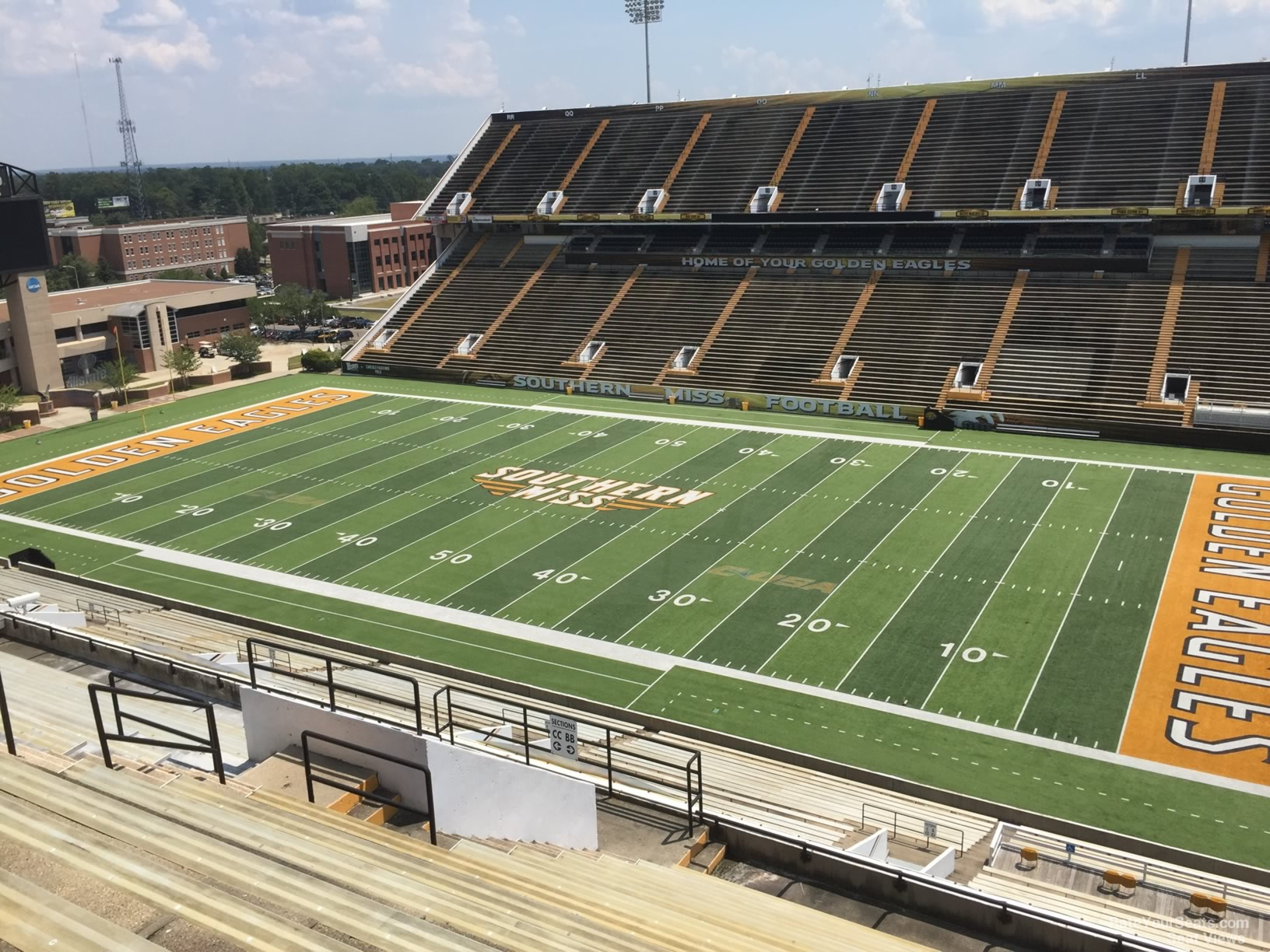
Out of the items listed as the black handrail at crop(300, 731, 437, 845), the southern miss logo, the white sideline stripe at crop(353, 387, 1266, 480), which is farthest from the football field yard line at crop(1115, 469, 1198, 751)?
the black handrail at crop(300, 731, 437, 845)

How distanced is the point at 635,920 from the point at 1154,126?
143ft

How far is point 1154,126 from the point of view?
136ft

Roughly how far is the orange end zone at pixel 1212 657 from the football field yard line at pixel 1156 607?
1.6 inches

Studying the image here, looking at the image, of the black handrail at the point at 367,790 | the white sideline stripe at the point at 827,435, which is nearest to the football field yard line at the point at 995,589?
the white sideline stripe at the point at 827,435

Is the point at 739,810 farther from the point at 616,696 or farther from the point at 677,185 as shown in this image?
the point at 677,185

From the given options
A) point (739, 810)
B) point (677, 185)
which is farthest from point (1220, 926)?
point (677, 185)

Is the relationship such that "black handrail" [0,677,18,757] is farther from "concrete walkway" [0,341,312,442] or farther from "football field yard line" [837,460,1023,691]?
"concrete walkway" [0,341,312,442]

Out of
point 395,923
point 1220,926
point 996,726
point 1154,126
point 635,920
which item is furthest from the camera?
point 1154,126

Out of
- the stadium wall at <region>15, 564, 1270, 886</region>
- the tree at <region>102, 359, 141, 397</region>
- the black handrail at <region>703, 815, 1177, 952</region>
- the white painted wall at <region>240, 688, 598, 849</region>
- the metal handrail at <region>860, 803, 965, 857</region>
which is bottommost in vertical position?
the stadium wall at <region>15, 564, 1270, 886</region>

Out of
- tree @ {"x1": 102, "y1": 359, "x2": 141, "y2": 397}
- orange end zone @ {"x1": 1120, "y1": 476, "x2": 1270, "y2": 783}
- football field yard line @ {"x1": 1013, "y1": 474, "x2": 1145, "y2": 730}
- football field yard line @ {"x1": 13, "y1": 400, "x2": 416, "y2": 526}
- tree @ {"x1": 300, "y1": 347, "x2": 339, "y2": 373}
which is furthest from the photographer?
tree @ {"x1": 300, "y1": 347, "x2": 339, "y2": 373}

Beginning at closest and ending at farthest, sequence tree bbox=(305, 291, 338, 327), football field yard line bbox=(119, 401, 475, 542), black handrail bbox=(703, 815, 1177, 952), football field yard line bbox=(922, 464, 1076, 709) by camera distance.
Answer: black handrail bbox=(703, 815, 1177, 952)
football field yard line bbox=(922, 464, 1076, 709)
football field yard line bbox=(119, 401, 475, 542)
tree bbox=(305, 291, 338, 327)

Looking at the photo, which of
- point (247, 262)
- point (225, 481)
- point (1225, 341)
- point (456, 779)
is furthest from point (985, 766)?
point (247, 262)

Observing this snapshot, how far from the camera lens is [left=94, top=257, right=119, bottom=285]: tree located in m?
89.5

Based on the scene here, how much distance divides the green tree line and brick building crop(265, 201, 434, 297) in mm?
79568
